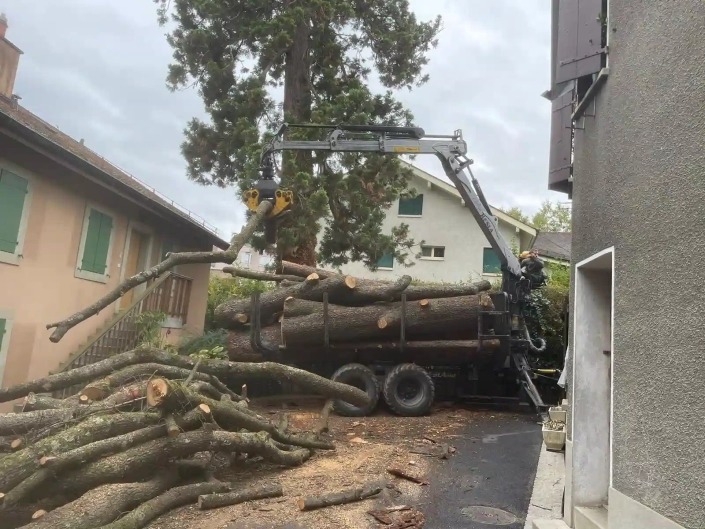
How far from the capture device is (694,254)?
2.32m

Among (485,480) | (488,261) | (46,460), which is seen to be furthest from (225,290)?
(46,460)

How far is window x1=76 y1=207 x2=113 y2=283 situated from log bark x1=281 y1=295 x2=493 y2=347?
3817 millimetres

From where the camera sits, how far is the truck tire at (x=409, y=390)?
9656 millimetres

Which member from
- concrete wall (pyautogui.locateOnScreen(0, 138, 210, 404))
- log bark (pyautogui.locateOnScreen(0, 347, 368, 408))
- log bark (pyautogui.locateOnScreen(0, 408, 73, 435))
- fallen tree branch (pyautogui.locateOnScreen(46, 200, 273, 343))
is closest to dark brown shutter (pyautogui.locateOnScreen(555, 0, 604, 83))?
fallen tree branch (pyautogui.locateOnScreen(46, 200, 273, 343))

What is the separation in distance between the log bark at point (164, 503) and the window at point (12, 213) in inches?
208

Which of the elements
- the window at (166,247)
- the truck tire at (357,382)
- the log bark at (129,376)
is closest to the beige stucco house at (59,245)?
the window at (166,247)

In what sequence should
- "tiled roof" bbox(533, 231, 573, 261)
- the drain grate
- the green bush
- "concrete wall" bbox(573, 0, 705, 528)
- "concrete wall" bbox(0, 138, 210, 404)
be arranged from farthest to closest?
1. "tiled roof" bbox(533, 231, 573, 261)
2. the green bush
3. "concrete wall" bbox(0, 138, 210, 404)
4. the drain grate
5. "concrete wall" bbox(573, 0, 705, 528)

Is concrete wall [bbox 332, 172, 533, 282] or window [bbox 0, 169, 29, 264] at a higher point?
concrete wall [bbox 332, 172, 533, 282]

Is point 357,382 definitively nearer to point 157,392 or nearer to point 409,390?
point 409,390

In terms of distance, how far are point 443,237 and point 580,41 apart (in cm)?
1893

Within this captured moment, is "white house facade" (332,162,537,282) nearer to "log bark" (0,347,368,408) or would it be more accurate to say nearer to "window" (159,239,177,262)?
"window" (159,239,177,262)

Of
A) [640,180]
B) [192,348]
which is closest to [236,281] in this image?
[192,348]

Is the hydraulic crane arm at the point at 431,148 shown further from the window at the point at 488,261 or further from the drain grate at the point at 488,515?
the window at the point at 488,261

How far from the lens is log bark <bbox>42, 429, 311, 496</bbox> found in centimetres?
456
